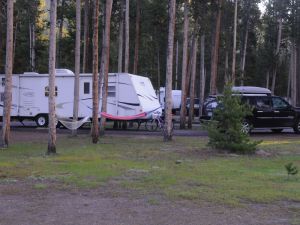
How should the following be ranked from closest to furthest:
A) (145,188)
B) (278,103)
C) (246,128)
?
(145,188), (246,128), (278,103)

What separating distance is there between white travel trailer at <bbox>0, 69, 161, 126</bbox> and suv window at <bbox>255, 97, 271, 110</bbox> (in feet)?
18.6

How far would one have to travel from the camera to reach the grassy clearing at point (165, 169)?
30.0 feet

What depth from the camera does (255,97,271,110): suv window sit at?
23312 mm

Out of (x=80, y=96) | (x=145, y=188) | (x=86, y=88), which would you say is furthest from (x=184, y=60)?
(x=145, y=188)

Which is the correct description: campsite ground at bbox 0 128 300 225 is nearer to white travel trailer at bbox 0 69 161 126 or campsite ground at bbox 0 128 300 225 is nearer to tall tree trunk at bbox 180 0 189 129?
tall tree trunk at bbox 180 0 189 129

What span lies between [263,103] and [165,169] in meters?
12.5

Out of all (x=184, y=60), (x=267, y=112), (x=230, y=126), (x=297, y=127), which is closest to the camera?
(x=230, y=126)

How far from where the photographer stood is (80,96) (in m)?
27.7

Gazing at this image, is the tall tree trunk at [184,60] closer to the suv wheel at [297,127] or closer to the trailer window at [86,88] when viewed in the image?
the trailer window at [86,88]

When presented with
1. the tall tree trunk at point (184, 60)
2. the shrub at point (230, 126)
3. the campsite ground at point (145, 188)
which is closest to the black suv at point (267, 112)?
the tall tree trunk at point (184, 60)

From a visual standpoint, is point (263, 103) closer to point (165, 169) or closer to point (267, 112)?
point (267, 112)

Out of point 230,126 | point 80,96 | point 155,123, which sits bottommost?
point 155,123

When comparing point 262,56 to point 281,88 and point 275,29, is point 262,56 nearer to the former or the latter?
point 275,29

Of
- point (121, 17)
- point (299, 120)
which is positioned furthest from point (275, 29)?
point (299, 120)
